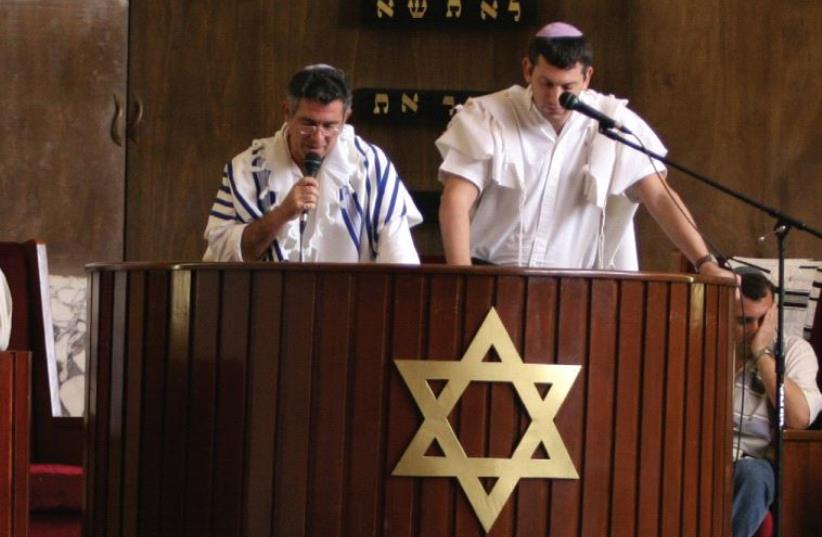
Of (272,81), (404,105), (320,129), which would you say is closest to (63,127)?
(272,81)

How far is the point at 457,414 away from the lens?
8.03ft

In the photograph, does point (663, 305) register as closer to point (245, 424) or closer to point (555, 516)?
point (555, 516)

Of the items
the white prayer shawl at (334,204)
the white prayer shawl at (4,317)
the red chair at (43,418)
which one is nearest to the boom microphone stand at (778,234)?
the white prayer shawl at (334,204)

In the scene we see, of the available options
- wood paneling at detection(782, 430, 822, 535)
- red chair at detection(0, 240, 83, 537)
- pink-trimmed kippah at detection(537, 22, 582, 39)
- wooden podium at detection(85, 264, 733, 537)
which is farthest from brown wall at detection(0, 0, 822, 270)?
wooden podium at detection(85, 264, 733, 537)

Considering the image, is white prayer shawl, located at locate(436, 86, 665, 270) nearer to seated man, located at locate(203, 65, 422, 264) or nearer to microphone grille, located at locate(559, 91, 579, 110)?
seated man, located at locate(203, 65, 422, 264)

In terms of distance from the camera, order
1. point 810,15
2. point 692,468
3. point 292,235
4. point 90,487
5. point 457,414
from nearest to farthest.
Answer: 1. point 457,414
2. point 692,468
3. point 90,487
4. point 292,235
5. point 810,15

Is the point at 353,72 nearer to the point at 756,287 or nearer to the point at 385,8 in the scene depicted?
the point at 385,8

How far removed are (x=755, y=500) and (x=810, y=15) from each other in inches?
83.9

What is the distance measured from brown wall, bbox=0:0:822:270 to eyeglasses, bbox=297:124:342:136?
206cm

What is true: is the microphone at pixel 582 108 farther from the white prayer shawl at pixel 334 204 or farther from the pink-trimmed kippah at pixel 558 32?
the white prayer shawl at pixel 334 204

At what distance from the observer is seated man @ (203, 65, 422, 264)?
3350 mm

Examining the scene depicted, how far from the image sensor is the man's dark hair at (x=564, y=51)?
333cm

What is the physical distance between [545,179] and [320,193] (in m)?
0.52

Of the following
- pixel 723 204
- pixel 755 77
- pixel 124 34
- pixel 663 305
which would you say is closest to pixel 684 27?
pixel 755 77
